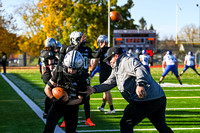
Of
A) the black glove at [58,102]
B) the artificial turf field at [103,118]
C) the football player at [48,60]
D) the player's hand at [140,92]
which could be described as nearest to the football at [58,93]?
the black glove at [58,102]

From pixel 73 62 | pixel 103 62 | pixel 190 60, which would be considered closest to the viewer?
pixel 73 62

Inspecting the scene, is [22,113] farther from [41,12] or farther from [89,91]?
[41,12]

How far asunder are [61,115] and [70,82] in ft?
1.68

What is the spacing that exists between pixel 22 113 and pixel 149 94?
17.1 ft

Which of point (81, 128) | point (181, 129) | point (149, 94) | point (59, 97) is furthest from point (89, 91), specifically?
point (181, 129)

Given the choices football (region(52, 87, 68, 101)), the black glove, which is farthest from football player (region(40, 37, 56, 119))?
football (region(52, 87, 68, 101))

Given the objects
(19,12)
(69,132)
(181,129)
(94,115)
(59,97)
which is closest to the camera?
(59,97)

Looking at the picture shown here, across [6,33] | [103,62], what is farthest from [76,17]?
[103,62]

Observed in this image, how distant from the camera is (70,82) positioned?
4750 mm

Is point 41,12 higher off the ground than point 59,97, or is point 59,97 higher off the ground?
point 41,12

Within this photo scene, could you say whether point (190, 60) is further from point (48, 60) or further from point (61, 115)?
point (61, 115)

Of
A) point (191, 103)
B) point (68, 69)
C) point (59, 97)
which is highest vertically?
point (68, 69)

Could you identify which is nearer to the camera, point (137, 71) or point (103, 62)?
point (137, 71)

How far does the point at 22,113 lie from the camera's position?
915 centimetres
